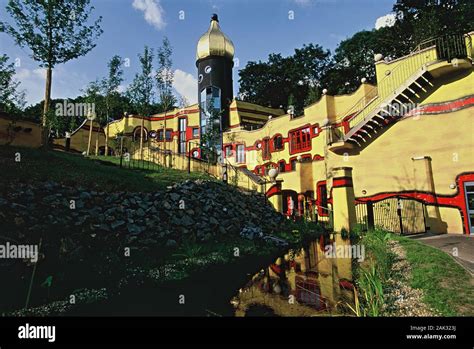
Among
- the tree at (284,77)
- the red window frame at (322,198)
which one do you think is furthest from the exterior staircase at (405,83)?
the tree at (284,77)

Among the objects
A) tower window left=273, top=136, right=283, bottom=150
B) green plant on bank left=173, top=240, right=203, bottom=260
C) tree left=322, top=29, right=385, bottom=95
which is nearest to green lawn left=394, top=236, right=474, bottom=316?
green plant on bank left=173, top=240, right=203, bottom=260

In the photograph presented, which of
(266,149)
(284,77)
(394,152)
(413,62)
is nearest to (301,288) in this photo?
(394,152)

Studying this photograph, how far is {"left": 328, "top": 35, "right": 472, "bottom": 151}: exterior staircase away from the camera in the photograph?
46.1 ft

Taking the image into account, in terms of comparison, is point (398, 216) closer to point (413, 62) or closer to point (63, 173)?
point (413, 62)

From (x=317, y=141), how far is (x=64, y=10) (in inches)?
785

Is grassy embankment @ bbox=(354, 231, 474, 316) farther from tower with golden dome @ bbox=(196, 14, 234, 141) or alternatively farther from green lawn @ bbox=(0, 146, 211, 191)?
tower with golden dome @ bbox=(196, 14, 234, 141)

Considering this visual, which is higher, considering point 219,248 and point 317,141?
point 317,141

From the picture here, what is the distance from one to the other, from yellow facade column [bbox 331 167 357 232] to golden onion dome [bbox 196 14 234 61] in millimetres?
25836

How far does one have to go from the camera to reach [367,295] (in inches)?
190

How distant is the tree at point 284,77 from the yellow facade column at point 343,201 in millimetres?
32134

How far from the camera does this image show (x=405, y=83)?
49.5ft

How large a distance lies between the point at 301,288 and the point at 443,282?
2782 mm
